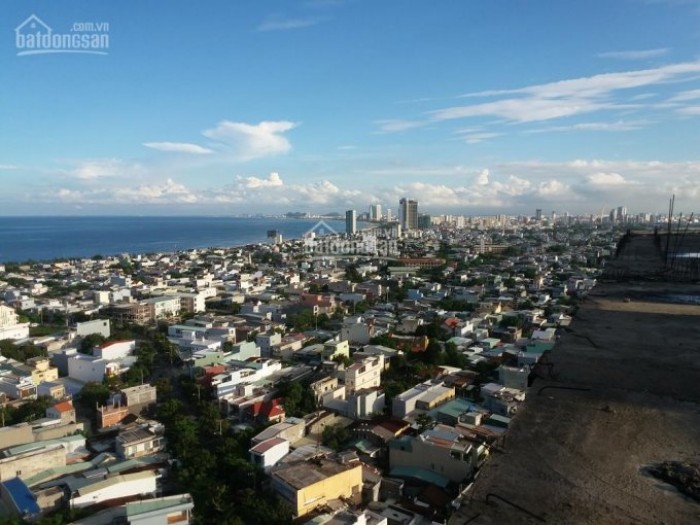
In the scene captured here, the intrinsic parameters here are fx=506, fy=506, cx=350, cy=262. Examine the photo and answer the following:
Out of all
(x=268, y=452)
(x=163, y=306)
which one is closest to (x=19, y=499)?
(x=268, y=452)

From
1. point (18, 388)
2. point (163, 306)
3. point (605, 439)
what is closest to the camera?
point (605, 439)

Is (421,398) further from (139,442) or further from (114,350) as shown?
(114,350)

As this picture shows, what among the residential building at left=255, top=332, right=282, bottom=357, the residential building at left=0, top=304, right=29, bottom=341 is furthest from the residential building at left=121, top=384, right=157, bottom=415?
the residential building at left=0, top=304, right=29, bottom=341

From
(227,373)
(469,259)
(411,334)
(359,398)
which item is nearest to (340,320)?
(411,334)

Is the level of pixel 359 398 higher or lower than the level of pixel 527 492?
lower

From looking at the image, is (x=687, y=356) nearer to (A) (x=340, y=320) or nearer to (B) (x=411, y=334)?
(B) (x=411, y=334)

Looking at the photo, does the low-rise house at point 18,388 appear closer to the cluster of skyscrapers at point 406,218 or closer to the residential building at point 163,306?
the residential building at point 163,306

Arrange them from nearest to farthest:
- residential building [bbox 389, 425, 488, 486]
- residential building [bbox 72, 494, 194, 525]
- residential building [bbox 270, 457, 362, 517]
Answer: residential building [bbox 72, 494, 194, 525] → residential building [bbox 270, 457, 362, 517] → residential building [bbox 389, 425, 488, 486]
